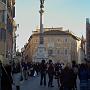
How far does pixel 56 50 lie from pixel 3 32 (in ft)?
360

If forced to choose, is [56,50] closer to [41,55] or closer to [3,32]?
[41,55]

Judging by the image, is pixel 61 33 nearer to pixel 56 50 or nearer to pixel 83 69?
pixel 56 50

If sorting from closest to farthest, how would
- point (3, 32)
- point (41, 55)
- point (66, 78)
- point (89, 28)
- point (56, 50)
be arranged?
1. point (66, 78)
2. point (3, 32)
3. point (41, 55)
4. point (89, 28)
5. point (56, 50)

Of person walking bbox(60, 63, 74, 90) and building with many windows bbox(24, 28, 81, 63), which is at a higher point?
building with many windows bbox(24, 28, 81, 63)

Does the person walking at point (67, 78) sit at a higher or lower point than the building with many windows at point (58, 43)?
lower

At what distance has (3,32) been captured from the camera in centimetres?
6219

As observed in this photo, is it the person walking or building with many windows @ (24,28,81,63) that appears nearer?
the person walking

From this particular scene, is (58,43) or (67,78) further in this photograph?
(58,43)

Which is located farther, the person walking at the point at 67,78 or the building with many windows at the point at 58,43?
the building with many windows at the point at 58,43

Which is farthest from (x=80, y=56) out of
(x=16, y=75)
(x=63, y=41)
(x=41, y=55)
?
(x=16, y=75)

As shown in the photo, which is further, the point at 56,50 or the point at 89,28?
the point at 56,50

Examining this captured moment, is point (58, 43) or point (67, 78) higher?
point (58, 43)

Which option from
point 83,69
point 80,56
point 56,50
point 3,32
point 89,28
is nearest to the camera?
point 83,69

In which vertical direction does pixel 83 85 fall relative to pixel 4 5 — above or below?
below
